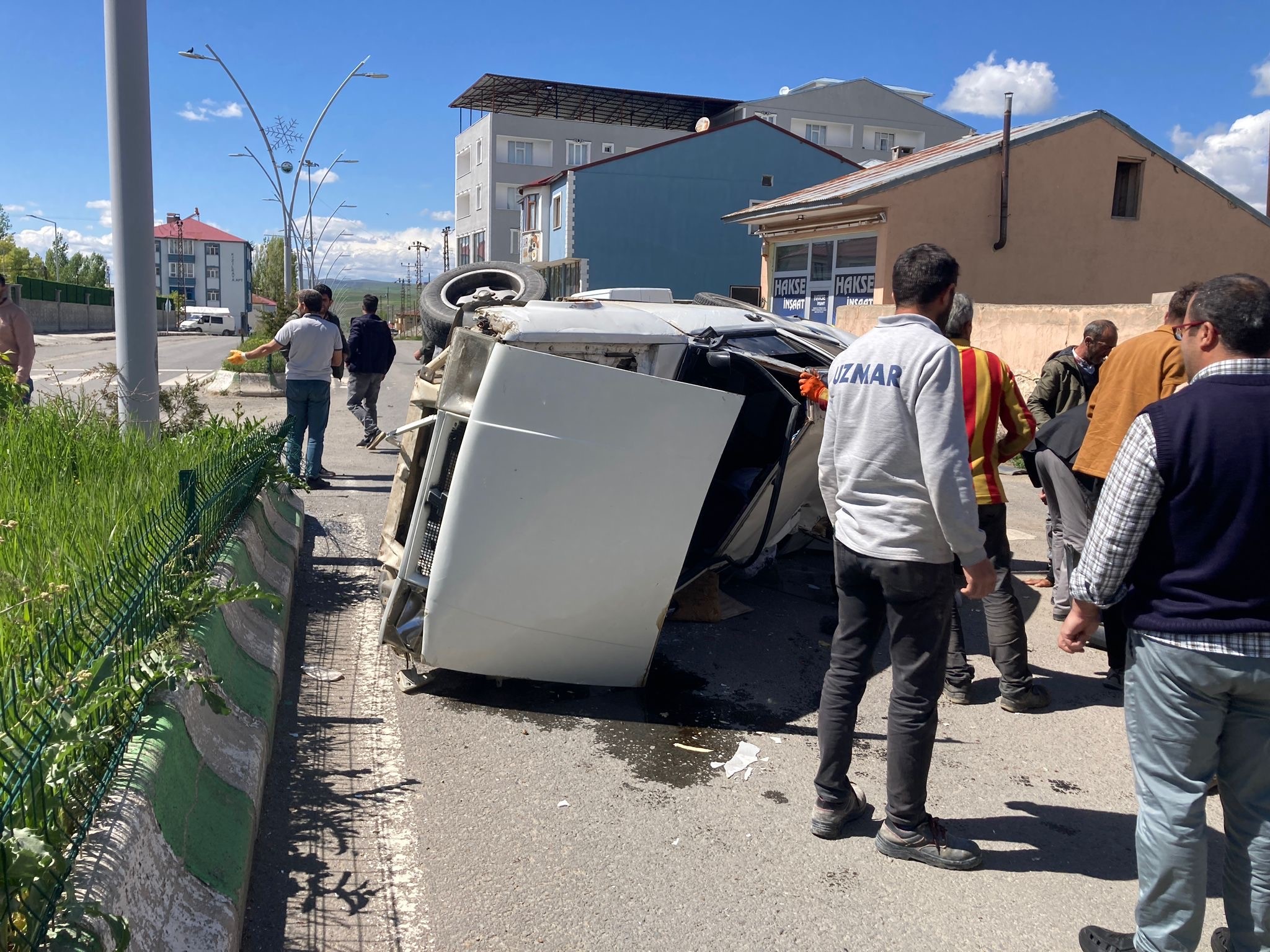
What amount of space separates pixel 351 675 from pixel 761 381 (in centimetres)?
279

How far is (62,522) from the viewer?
12.4 feet

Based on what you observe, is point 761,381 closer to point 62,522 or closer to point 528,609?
point 528,609

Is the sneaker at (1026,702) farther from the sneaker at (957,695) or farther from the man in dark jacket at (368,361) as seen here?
the man in dark jacket at (368,361)

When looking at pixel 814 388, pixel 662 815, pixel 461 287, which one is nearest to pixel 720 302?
pixel 461 287

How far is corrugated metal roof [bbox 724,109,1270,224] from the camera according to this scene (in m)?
20.2

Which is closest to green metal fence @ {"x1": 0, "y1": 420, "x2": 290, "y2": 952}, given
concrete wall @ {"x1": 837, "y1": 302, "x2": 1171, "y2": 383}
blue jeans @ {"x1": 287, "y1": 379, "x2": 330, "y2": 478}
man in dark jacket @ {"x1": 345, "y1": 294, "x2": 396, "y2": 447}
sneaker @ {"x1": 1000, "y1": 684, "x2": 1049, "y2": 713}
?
sneaker @ {"x1": 1000, "y1": 684, "x2": 1049, "y2": 713}

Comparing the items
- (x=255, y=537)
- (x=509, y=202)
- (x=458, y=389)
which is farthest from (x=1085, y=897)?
(x=509, y=202)

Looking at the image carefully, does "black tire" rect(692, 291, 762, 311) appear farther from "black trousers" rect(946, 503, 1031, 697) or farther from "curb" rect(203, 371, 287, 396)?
"curb" rect(203, 371, 287, 396)

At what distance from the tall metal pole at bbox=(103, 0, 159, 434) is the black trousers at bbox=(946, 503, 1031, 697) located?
16.1ft

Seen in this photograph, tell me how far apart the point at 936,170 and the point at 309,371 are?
614 inches

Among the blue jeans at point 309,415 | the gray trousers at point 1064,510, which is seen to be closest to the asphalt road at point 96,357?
the blue jeans at point 309,415

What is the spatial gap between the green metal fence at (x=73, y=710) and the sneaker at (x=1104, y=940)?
271 centimetres

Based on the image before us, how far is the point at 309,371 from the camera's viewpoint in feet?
29.4

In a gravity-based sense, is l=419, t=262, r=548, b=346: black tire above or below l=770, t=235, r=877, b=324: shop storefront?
below
